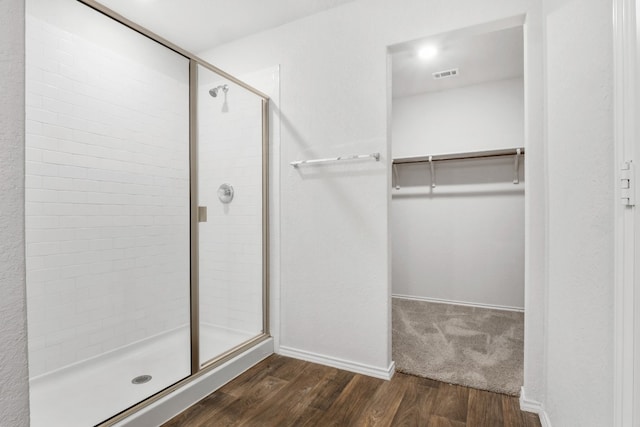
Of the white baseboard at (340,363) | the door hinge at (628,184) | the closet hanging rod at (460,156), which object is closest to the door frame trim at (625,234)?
the door hinge at (628,184)

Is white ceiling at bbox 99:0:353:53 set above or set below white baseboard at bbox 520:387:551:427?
above

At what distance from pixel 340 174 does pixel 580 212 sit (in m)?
1.28

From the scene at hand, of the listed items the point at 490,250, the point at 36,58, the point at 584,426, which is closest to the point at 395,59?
the point at 490,250

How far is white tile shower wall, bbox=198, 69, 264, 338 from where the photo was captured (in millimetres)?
2152

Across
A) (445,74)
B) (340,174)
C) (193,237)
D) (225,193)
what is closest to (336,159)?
(340,174)

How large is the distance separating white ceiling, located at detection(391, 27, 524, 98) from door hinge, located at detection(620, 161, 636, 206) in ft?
5.82

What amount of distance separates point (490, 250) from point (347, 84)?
7.39ft

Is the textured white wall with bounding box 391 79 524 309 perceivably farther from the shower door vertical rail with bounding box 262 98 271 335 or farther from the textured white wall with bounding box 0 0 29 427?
the textured white wall with bounding box 0 0 29 427

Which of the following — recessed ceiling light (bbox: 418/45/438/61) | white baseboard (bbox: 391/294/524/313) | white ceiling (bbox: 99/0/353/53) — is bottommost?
white baseboard (bbox: 391/294/524/313)

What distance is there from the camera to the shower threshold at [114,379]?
1548mm

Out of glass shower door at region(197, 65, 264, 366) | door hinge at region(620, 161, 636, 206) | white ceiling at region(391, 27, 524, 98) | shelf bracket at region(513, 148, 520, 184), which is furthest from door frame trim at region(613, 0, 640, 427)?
shelf bracket at region(513, 148, 520, 184)

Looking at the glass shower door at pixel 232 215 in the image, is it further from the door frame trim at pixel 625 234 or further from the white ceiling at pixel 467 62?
the door frame trim at pixel 625 234

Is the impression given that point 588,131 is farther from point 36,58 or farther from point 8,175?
point 36,58

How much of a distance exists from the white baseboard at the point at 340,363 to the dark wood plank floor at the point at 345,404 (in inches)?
1.5
